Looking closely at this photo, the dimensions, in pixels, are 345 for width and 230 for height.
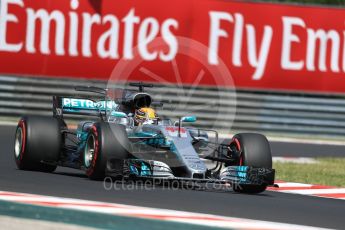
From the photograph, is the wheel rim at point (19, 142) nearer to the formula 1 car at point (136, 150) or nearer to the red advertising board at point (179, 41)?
the formula 1 car at point (136, 150)

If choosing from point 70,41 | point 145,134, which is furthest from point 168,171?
point 70,41

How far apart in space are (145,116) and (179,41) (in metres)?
9.25

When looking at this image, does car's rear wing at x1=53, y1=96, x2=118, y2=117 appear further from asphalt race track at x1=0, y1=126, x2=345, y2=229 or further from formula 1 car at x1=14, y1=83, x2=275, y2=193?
asphalt race track at x1=0, y1=126, x2=345, y2=229

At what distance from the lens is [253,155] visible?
1143 centimetres

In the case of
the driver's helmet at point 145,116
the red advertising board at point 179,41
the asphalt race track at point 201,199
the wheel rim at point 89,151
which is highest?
the red advertising board at point 179,41

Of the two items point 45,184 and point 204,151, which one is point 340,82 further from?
point 45,184

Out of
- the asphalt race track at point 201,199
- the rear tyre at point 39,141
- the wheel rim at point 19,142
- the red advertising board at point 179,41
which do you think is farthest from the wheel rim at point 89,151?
the red advertising board at point 179,41

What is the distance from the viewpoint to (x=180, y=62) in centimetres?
2122

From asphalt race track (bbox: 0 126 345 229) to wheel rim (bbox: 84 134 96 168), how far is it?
0.21m

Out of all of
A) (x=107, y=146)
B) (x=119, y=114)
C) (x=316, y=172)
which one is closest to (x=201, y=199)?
(x=107, y=146)

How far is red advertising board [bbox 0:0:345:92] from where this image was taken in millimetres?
20609

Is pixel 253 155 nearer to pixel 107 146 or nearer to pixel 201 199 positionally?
pixel 201 199

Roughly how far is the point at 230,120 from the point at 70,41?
392 centimetres

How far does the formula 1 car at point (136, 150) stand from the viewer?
11047 mm
